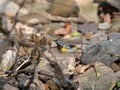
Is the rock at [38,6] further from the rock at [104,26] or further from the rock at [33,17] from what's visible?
the rock at [104,26]

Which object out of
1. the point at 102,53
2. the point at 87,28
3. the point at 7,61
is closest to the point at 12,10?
the point at 87,28

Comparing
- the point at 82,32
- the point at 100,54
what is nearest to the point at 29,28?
the point at 82,32

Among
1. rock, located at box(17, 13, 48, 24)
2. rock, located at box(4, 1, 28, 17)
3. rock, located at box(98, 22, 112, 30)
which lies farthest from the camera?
rock, located at box(4, 1, 28, 17)

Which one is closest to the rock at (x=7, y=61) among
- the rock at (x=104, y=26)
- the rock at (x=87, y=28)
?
the rock at (x=87, y=28)

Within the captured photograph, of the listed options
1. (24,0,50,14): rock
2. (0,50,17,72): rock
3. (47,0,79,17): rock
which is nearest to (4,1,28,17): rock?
(24,0,50,14): rock

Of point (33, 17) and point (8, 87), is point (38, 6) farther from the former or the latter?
point (8, 87)

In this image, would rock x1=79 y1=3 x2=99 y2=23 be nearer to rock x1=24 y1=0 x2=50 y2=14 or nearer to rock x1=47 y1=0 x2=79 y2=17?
rock x1=47 y1=0 x2=79 y2=17

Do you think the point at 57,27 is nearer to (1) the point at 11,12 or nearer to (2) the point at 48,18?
(2) the point at 48,18
